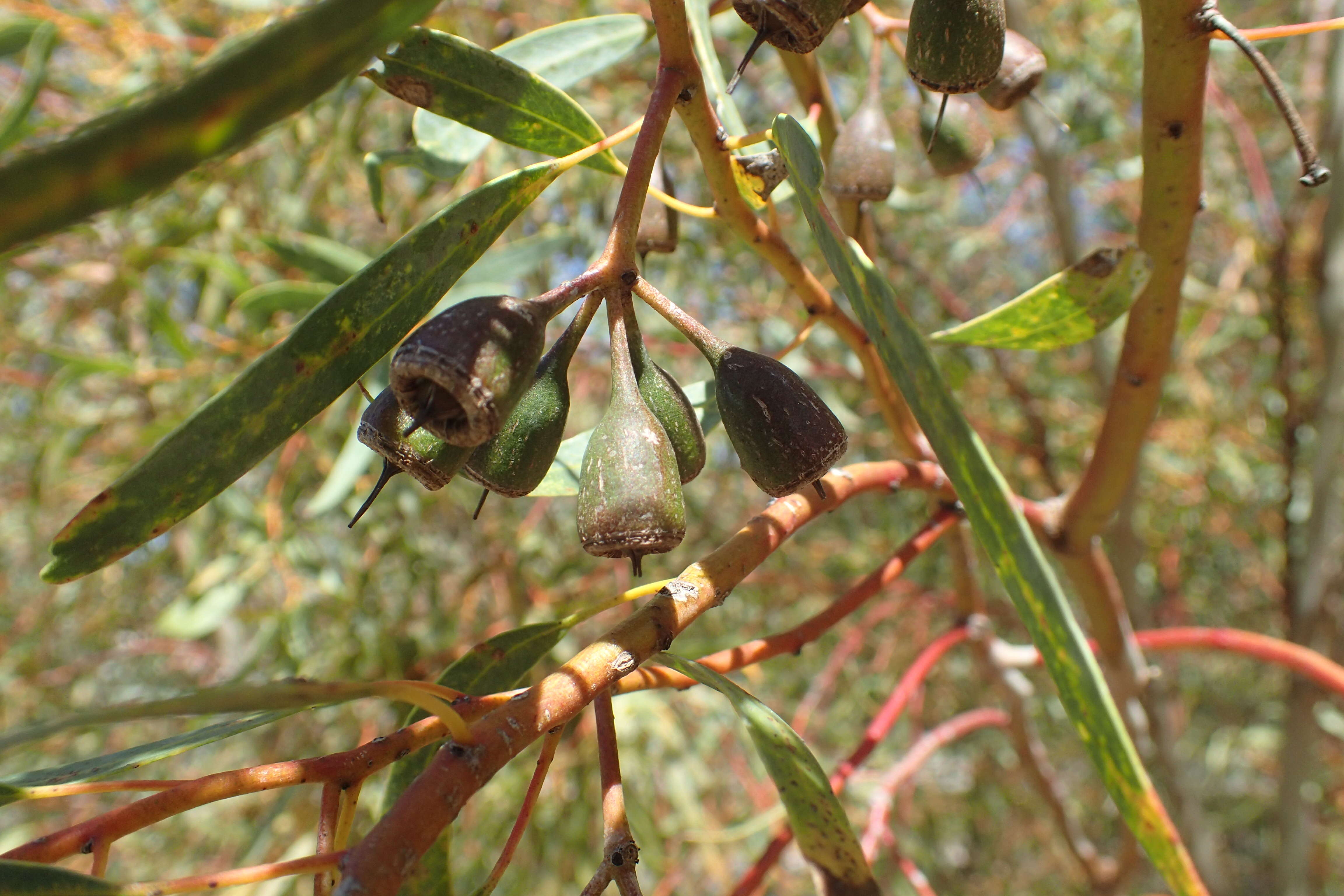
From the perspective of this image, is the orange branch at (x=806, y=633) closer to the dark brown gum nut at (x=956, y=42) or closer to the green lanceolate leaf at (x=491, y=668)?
the green lanceolate leaf at (x=491, y=668)

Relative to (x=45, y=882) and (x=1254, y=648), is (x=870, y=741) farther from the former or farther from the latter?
(x=45, y=882)

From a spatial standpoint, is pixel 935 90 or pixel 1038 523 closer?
pixel 935 90

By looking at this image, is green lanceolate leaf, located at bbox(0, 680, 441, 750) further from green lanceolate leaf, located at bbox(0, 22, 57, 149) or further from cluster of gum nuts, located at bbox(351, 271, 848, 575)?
green lanceolate leaf, located at bbox(0, 22, 57, 149)

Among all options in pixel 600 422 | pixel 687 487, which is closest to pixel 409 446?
pixel 600 422

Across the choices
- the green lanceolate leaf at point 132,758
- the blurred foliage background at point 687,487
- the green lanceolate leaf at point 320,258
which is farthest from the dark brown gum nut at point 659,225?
the green lanceolate leaf at point 320,258

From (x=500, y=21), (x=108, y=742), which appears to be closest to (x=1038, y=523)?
(x=500, y=21)

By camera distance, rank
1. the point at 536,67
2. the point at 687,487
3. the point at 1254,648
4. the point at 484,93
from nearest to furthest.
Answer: the point at 484,93, the point at 536,67, the point at 1254,648, the point at 687,487

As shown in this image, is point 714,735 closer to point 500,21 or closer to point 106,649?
point 500,21
